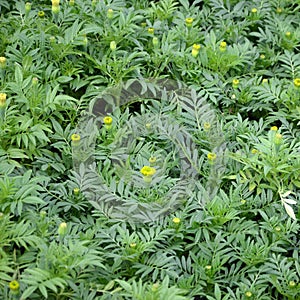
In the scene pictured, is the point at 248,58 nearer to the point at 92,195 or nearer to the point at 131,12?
the point at 131,12

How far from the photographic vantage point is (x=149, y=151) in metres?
2.75

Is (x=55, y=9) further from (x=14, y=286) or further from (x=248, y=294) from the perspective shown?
(x=248, y=294)

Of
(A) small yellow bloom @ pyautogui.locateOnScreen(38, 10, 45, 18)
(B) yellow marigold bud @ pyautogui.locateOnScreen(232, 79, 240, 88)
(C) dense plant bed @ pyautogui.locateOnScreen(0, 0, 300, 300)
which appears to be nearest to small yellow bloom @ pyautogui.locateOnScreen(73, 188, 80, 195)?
(C) dense plant bed @ pyautogui.locateOnScreen(0, 0, 300, 300)

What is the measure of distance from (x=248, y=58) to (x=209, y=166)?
74 cm

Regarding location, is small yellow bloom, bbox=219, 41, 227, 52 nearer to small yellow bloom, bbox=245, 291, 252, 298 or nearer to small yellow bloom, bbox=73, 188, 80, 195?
small yellow bloom, bbox=73, 188, 80, 195

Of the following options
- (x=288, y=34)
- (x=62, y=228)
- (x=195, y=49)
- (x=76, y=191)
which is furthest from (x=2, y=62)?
(x=288, y=34)

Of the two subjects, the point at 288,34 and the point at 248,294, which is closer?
the point at 248,294

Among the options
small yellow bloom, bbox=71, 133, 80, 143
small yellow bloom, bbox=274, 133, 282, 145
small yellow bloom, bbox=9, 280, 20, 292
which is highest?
small yellow bloom, bbox=274, 133, 282, 145

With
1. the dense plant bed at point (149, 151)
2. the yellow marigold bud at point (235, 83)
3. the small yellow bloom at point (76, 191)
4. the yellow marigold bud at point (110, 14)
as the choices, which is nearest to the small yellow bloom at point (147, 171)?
the dense plant bed at point (149, 151)

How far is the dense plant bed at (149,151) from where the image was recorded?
7.70ft

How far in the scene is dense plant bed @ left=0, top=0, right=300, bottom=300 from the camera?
235 cm

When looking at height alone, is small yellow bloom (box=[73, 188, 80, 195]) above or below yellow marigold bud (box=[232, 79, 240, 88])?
below

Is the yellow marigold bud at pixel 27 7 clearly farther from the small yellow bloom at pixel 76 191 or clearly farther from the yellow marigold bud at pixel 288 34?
the yellow marigold bud at pixel 288 34

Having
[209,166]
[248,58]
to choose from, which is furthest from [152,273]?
[248,58]
